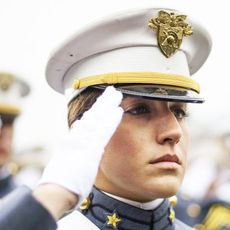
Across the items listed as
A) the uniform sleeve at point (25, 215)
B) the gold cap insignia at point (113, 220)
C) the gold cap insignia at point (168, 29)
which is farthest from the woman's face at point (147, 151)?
the uniform sleeve at point (25, 215)

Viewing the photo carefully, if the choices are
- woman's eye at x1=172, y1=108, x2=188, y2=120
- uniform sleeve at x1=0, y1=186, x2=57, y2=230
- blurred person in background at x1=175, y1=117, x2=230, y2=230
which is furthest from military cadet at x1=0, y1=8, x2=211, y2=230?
blurred person in background at x1=175, y1=117, x2=230, y2=230

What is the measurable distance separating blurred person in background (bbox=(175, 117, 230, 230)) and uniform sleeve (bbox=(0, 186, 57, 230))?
9.53 ft

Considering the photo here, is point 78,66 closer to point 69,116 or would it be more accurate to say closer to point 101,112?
point 69,116

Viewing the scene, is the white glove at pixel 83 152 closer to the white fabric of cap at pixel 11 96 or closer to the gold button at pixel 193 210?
the white fabric of cap at pixel 11 96

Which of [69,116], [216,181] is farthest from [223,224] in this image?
[69,116]

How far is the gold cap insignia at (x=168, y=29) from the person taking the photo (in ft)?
6.59

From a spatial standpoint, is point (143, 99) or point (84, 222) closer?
point (143, 99)

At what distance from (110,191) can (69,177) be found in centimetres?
56

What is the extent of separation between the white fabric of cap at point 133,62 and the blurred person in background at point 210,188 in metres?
2.33

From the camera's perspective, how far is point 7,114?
187 inches

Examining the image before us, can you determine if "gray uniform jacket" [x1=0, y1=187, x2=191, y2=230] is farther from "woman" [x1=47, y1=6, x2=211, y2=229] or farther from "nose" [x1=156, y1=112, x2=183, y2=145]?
"nose" [x1=156, y1=112, x2=183, y2=145]

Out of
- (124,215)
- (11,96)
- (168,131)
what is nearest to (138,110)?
(168,131)

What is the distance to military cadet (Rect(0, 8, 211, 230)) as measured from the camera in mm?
1824

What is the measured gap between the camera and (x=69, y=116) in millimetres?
2111
